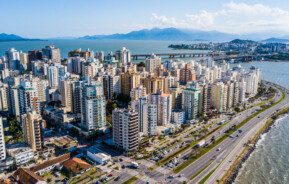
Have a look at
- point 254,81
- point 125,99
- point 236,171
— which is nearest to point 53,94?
point 125,99

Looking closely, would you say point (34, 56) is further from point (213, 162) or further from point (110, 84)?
point (213, 162)

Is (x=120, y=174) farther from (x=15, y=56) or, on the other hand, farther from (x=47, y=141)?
(x=15, y=56)

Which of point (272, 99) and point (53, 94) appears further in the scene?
point (272, 99)

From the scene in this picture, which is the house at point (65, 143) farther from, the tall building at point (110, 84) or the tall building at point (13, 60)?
the tall building at point (13, 60)

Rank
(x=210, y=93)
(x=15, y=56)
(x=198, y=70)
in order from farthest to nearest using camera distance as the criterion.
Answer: (x=15, y=56), (x=198, y=70), (x=210, y=93)

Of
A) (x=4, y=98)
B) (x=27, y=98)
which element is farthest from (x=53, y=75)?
(x=27, y=98)

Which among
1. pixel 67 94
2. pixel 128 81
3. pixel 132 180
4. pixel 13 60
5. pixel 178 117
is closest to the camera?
pixel 132 180

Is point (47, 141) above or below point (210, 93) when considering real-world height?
below
